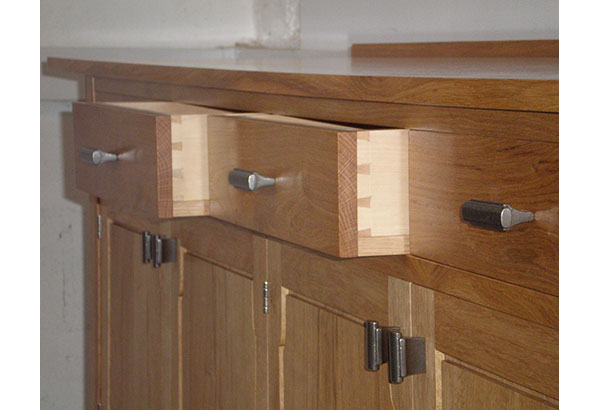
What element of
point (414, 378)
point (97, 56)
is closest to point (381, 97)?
point (414, 378)

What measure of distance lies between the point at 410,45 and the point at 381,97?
0.86 metres

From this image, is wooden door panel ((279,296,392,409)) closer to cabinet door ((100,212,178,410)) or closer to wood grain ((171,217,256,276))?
wood grain ((171,217,256,276))

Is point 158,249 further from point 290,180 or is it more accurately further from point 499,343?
point 499,343

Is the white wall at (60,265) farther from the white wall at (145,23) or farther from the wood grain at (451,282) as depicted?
the wood grain at (451,282)

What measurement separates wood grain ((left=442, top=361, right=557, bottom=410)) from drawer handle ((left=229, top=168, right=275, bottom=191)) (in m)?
0.25

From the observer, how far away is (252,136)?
2.81ft

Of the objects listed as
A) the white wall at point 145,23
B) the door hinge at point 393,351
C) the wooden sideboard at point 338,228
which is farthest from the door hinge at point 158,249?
the white wall at point 145,23

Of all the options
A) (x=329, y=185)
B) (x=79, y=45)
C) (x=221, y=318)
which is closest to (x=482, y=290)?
(x=329, y=185)

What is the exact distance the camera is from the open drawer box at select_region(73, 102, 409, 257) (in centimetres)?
69

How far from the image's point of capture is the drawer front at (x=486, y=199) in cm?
57

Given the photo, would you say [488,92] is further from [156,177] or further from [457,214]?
[156,177]

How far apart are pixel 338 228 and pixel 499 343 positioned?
16 cm

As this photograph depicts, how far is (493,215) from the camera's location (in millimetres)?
592

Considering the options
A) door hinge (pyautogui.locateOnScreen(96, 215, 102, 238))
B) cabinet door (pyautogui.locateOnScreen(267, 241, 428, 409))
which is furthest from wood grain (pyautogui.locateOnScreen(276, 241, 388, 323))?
door hinge (pyautogui.locateOnScreen(96, 215, 102, 238))
